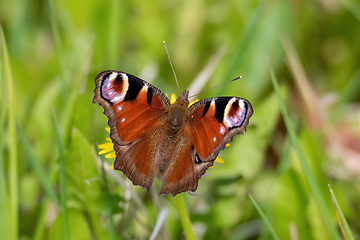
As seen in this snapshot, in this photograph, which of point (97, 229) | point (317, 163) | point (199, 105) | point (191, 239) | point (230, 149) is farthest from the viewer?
point (230, 149)

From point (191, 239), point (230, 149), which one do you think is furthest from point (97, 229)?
point (230, 149)

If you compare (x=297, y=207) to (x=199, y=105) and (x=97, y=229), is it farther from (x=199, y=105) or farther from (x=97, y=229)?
(x=97, y=229)

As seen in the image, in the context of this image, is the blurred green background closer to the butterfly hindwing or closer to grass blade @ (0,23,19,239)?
grass blade @ (0,23,19,239)

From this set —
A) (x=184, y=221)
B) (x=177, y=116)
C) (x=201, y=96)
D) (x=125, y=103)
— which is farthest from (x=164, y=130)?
(x=201, y=96)

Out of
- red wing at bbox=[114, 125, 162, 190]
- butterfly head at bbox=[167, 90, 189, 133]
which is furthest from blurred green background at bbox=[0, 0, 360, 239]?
butterfly head at bbox=[167, 90, 189, 133]

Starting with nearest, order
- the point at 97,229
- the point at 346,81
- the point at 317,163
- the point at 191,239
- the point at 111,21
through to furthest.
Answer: the point at 191,239
the point at 97,229
the point at 317,163
the point at 111,21
the point at 346,81

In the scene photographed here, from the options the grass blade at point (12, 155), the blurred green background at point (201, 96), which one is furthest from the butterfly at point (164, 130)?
the grass blade at point (12, 155)

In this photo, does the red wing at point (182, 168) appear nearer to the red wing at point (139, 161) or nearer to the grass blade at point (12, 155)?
the red wing at point (139, 161)
